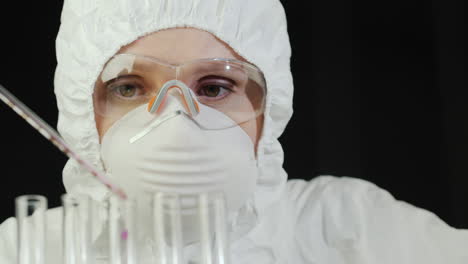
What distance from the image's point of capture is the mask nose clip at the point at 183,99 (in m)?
1.19

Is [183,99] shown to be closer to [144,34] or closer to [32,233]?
[144,34]

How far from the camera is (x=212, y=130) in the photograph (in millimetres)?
1224

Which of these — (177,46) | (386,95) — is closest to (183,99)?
(177,46)

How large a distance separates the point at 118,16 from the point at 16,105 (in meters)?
0.35

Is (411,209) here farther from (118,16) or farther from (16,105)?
(16,105)

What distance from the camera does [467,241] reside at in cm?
154

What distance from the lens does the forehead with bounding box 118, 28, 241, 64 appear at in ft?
4.16

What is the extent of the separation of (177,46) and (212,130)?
186 millimetres

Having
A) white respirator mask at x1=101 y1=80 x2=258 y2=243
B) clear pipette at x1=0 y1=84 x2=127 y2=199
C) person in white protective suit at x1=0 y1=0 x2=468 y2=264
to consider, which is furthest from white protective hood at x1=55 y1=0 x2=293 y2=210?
clear pipette at x1=0 y1=84 x2=127 y2=199

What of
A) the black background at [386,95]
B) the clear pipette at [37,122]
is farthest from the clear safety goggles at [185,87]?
the black background at [386,95]

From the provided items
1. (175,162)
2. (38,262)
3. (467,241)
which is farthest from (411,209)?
(38,262)

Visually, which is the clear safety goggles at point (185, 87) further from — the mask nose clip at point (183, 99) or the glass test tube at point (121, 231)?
the glass test tube at point (121, 231)

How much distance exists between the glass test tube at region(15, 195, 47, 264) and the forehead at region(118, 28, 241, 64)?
15.9 inches

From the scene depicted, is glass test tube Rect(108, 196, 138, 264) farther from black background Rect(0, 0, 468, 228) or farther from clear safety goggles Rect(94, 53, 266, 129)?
black background Rect(0, 0, 468, 228)
